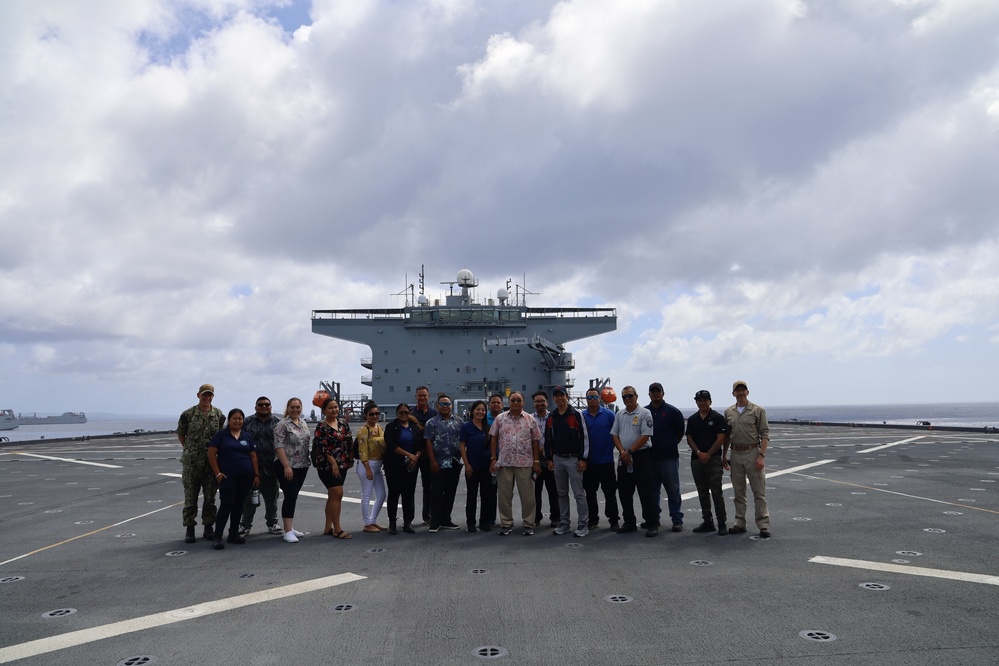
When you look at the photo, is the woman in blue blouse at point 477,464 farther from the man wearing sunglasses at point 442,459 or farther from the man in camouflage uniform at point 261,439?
the man in camouflage uniform at point 261,439

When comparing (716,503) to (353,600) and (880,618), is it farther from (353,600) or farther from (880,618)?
(353,600)

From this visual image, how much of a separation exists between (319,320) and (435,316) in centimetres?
758

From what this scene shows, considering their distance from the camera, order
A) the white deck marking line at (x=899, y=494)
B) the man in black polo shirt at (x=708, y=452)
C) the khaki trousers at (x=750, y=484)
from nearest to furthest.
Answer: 1. the khaki trousers at (x=750, y=484)
2. the man in black polo shirt at (x=708, y=452)
3. the white deck marking line at (x=899, y=494)

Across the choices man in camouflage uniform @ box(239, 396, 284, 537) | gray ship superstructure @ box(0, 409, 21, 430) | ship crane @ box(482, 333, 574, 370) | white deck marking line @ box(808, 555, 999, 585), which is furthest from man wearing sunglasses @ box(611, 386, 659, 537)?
gray ship superstructure @ box(0, 409, 21, 430)

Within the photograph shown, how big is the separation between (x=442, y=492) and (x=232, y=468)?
2.59m

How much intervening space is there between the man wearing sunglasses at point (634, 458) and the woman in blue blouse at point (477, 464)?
5.53 ft

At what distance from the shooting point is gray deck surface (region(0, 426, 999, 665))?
4023 millimetres

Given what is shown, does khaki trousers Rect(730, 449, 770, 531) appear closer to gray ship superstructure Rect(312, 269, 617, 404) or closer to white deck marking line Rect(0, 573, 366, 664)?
white deck marking line Rect(0, 573, 366, 664)

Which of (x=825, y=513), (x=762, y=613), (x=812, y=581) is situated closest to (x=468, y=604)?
(x=762, y=613)

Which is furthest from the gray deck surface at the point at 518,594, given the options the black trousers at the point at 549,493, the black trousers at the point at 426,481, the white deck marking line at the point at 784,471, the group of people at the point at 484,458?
the white deck marking line at the point at 784,471

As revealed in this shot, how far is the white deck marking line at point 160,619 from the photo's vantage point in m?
4.14

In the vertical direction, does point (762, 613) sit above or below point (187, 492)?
below

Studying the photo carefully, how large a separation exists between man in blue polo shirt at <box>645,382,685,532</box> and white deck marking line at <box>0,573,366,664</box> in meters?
4.01

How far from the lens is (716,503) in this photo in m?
7.62
